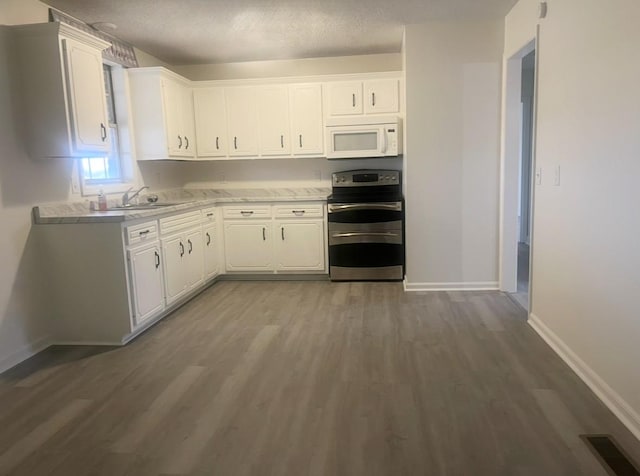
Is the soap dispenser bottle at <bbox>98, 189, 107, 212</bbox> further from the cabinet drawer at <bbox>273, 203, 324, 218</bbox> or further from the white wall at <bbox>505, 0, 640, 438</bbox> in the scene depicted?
the white wall at <bbox>505, 0, 640, 438</bbox>

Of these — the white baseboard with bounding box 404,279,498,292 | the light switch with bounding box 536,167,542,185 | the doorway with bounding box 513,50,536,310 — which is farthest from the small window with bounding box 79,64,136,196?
the doorway with bounding box 513,50,536,310

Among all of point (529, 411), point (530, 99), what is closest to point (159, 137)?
point (529, 411)

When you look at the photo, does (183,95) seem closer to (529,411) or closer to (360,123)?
(360,123)

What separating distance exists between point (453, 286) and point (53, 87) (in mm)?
3773

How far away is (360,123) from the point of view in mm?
4887

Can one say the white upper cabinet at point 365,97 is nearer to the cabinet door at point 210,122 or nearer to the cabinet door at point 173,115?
the cabinet door at point 210,122

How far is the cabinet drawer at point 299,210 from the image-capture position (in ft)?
16.6

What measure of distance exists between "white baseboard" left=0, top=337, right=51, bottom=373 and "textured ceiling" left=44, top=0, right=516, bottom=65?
2.51 metres

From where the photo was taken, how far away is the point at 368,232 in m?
4.88

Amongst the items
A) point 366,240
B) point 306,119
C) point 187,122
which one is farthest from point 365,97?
point 187,122

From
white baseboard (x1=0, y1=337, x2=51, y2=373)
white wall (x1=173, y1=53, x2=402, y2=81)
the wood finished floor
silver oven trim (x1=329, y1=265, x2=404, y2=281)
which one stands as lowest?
the wood finished floor

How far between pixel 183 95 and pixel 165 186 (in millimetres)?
1044

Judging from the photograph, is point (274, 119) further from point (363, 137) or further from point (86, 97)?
point (86, 97)

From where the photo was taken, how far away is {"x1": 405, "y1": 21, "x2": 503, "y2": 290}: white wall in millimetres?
4246
